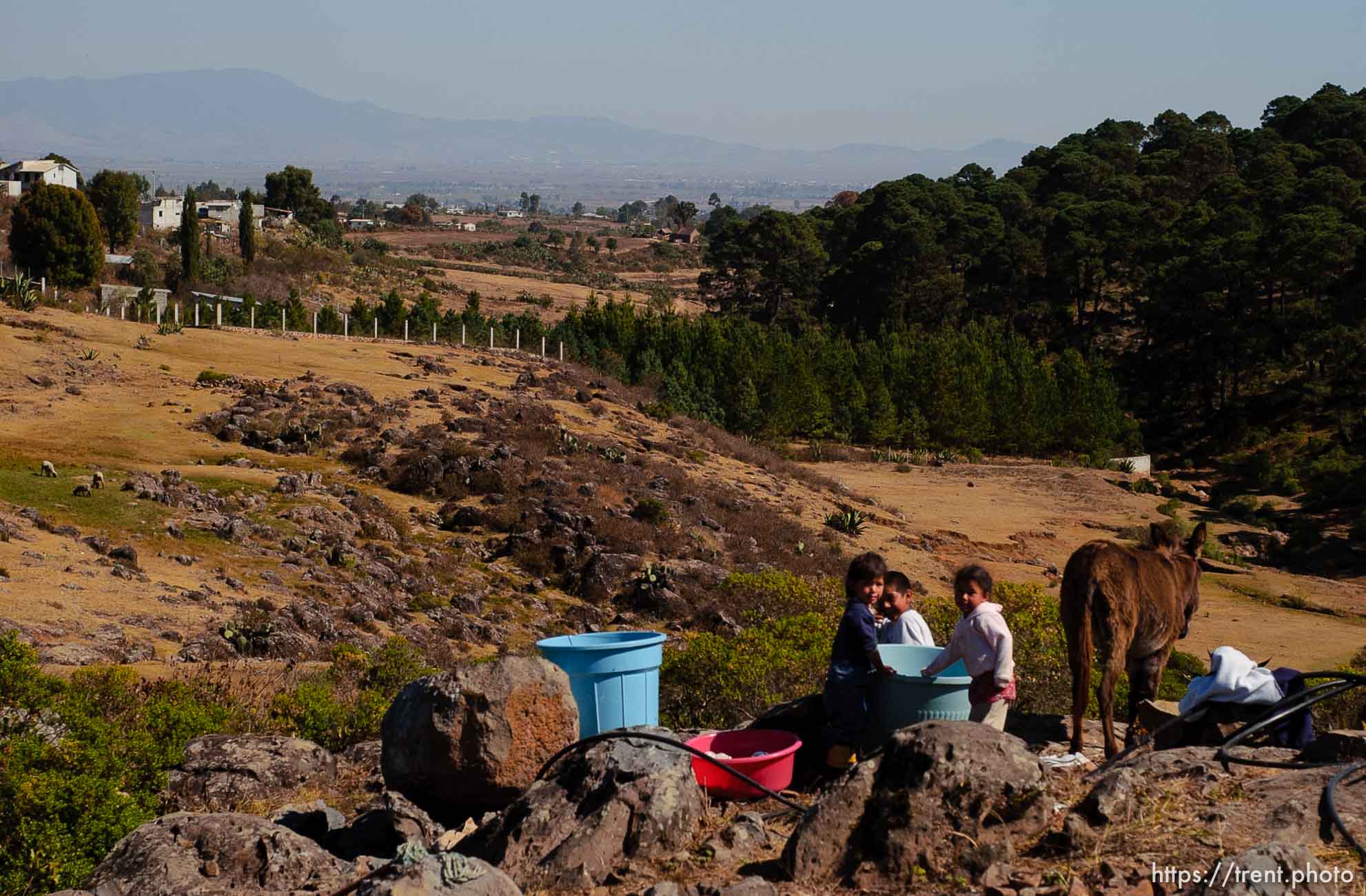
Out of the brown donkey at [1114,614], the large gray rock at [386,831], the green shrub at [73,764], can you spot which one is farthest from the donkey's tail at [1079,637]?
the green shrub at [73,764]

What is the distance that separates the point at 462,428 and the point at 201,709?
2209cm

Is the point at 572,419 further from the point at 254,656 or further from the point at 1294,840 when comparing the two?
the point at 1294,840

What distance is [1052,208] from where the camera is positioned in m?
68.8

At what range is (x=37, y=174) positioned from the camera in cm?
8244

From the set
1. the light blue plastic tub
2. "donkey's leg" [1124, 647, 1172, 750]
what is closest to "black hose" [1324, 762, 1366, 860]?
the light blue plastic tub

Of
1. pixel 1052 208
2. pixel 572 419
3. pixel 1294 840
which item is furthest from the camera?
pixel 1052 208

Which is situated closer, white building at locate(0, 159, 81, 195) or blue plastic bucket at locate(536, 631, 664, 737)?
blue plastic bucket at locate(536, 631, 664, 737)

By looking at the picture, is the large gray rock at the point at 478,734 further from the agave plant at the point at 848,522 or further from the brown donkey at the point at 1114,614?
the agave plant at the point at 848,522

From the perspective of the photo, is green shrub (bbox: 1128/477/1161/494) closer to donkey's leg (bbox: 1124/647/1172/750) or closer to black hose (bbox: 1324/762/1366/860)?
donkey's leg (bbox: 1124/647/1172/750)

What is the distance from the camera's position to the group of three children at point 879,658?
6.48m

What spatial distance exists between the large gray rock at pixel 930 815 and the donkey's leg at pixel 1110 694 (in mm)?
1691

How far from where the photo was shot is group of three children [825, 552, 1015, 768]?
6477mm

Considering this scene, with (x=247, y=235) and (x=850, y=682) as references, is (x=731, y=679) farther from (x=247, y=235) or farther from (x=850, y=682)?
(x=247, y=235)

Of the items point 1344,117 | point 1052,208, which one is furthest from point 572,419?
point 1344,117
